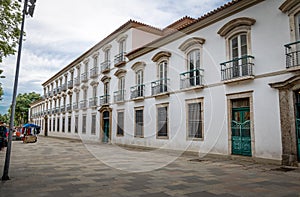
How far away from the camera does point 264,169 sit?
8242 millimetres

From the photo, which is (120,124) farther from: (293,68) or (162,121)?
(293,68)

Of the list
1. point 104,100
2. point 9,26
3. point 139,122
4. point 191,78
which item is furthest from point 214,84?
point 104,100

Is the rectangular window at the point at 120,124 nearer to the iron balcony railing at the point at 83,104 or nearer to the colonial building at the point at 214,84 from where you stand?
the colonial building at the point at 214,84

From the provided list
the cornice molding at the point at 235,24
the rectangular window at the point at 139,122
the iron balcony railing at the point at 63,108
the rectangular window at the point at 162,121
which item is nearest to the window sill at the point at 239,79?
the cornice molding at the point at 235,24

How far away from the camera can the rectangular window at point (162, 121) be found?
14.8 metres

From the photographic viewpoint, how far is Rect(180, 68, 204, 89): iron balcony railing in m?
12.6

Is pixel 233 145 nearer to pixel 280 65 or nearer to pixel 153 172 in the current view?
pixel 280 65

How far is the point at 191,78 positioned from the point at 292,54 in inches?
201

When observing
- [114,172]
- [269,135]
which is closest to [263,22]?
[269,135]

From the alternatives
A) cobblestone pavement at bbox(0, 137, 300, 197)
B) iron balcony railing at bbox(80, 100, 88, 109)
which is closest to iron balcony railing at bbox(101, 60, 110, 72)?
iron balcony railing at bbox(80, 100, 88, 109)

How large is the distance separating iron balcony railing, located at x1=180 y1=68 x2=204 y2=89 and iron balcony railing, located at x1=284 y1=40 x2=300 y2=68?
417 cm

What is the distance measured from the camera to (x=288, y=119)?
883cm

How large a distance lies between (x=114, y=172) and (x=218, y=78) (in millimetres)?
6718

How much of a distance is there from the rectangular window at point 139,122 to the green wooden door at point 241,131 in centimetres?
733
